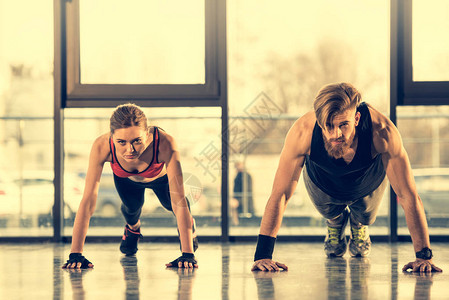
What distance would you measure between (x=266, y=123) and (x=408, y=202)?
5.78 ft

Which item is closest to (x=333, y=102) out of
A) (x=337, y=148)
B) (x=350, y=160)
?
(x=337, y=148)

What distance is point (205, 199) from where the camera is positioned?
4.39 metres

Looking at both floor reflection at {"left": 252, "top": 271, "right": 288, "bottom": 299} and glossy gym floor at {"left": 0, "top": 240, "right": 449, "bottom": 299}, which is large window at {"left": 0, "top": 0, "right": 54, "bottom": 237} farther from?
floor reflection at {"left": 252, "top": 271, "right": 288, "bottom": 299}

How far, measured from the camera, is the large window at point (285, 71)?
433cm

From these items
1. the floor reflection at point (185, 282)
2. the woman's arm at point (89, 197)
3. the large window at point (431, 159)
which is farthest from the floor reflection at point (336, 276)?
the large window at point (431, 159)

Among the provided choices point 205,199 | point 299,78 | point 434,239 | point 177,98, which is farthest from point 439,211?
point 177,98

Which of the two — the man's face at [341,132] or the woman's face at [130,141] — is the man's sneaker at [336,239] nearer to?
the man's face at [341,132]

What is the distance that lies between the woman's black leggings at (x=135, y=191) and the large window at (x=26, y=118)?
3.69ft

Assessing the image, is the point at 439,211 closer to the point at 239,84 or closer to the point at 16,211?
the point at 239,84

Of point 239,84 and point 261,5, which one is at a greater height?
point 261,5

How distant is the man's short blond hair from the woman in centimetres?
76

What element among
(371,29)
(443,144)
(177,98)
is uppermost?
(371,29)

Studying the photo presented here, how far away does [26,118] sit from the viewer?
4352mm

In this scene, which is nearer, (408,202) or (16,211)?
(408,202)
